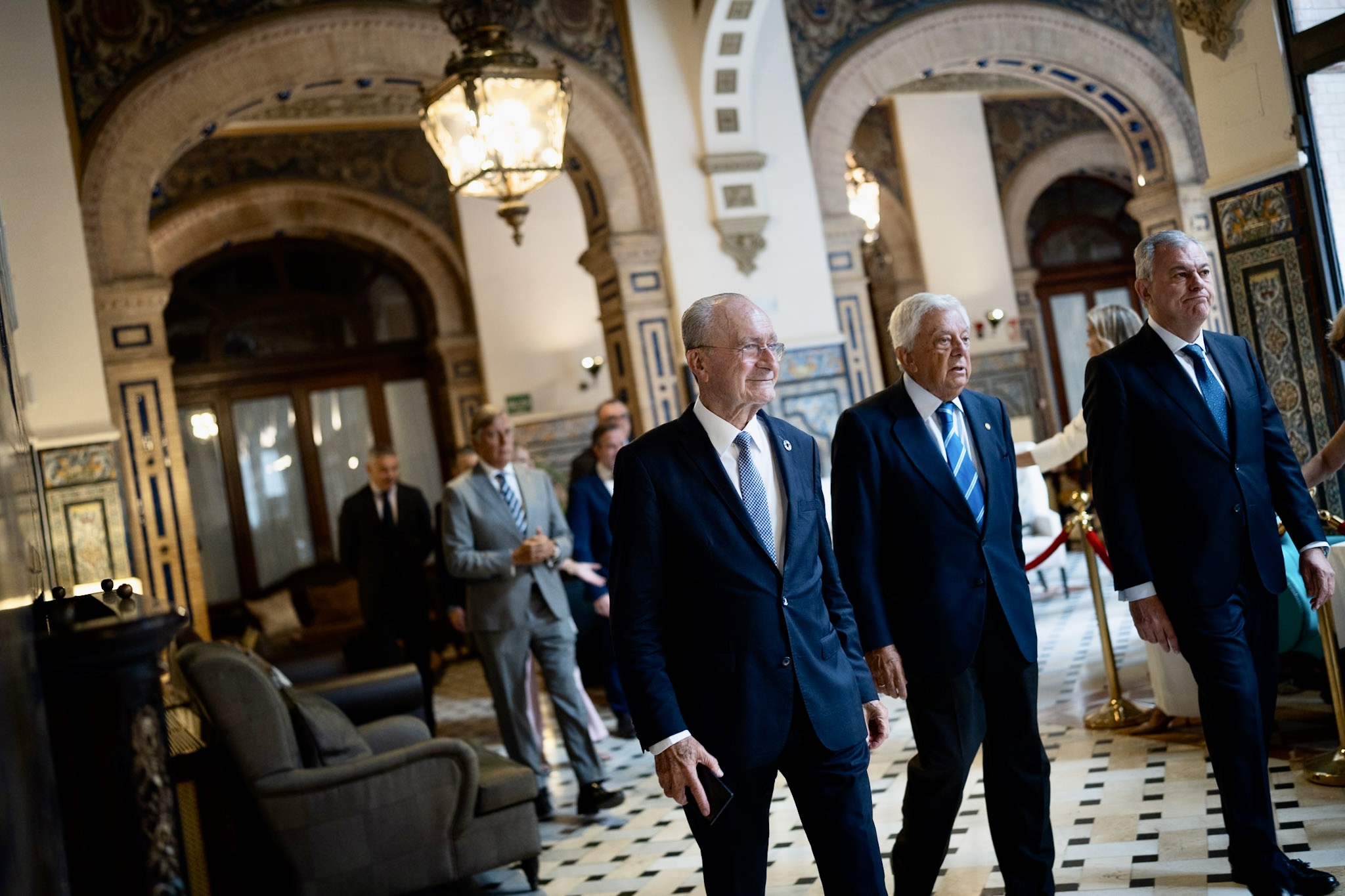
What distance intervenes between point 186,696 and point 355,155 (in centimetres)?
819

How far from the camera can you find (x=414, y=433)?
42.8 ft

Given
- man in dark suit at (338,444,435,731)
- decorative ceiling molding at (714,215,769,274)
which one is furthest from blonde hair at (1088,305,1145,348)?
decorative ceiling molding at (714,215,769,274)

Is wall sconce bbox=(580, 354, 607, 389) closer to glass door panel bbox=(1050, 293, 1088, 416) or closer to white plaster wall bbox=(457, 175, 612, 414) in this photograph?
white plaster wall bbox=(457, 175, 612, 414)

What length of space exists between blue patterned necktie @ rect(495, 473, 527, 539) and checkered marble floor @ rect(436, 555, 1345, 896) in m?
1.22

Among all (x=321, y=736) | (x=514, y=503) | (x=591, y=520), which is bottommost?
(x=321, y=736)

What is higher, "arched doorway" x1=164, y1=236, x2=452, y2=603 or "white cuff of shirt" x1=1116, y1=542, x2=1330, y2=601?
"arched doorway" x1=164, y1=236, x2=452, y2=603

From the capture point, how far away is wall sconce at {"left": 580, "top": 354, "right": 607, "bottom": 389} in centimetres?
1222

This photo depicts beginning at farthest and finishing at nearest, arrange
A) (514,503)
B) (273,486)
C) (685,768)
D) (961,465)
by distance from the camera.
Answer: (273,486) → (514,503) → (961,465) → (685,768)

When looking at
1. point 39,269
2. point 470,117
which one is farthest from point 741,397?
point 39,269

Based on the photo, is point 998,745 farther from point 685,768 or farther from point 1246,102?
point 1246,102

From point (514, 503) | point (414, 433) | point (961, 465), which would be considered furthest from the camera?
point (414, 433)

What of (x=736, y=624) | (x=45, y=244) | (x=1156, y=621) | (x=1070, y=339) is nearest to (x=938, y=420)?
(x=1156, y=621)

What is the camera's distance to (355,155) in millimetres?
12023

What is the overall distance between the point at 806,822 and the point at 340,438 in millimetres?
11119
